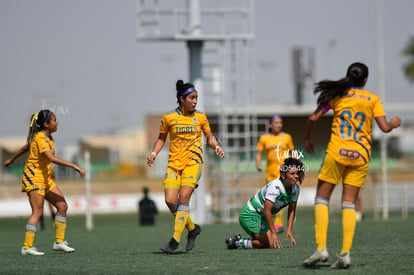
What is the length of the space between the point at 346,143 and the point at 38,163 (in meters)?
4.72

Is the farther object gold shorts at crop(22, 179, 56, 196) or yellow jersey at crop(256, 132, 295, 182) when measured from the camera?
yellow jersey at crop(256, 132, 295, 182)

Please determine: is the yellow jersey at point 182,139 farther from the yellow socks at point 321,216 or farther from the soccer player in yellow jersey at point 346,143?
the yellow socks at point 321,216

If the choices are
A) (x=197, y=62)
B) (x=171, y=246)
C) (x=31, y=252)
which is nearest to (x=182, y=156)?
(x=171, y=246)

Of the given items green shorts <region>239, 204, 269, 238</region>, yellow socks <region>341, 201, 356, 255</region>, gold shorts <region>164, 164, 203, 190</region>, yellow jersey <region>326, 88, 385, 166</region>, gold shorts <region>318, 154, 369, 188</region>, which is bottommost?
green shorts <region>239, 204, 269, 238</region>

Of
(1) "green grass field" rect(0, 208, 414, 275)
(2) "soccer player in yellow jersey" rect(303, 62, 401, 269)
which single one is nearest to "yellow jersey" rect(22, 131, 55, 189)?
(1) "green grass field" rect(0, 208, 414, 275)

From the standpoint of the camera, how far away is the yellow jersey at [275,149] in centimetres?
1630

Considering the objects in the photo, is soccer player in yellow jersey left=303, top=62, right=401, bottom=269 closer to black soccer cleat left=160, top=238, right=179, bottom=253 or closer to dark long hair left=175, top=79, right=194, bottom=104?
black soccer cleat left=160, top=238, right=179, bottom=253

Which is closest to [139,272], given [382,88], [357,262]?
[357,262]

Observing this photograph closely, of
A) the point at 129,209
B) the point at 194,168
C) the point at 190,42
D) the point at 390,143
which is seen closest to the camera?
the point at 194,168

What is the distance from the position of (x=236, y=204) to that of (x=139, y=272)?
16.7 metres

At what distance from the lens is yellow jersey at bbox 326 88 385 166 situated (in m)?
8.21

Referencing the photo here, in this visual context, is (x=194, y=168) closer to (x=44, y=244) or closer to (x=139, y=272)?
(x=139, y=272)

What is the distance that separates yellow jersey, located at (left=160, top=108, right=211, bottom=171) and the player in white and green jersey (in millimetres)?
1042

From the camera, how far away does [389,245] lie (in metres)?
11.5
